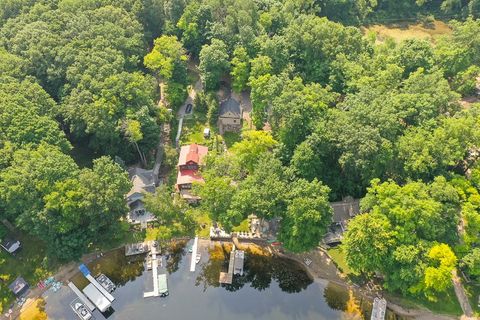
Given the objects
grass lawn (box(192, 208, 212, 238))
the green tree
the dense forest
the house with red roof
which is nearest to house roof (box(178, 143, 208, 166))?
the house with red roof

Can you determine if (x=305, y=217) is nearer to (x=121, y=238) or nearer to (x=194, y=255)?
(x=194, y=255)

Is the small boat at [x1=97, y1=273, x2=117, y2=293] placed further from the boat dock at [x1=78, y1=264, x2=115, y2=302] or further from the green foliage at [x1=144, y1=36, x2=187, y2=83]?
the green foliage at [x1=144, y1=36, x2=187, y2=83]

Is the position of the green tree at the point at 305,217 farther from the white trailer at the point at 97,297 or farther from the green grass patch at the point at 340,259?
the white trailer at the point at 97,297

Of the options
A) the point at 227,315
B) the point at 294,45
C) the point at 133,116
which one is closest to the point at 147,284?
the point at 227,315

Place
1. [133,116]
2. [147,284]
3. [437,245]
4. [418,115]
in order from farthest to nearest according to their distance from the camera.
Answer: [133,116], [418,115], [147,284], [437,245]

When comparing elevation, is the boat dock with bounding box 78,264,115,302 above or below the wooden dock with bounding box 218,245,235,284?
below

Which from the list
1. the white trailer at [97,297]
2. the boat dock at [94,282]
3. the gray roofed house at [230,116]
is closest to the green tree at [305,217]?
the gray roofed house at [230,116]

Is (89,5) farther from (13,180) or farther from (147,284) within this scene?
(147,284)
